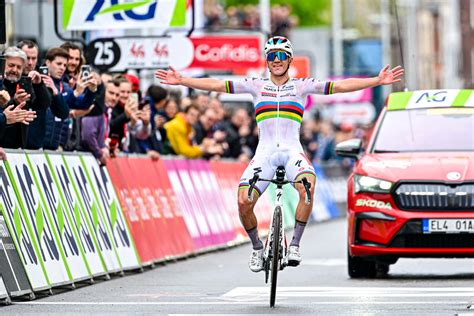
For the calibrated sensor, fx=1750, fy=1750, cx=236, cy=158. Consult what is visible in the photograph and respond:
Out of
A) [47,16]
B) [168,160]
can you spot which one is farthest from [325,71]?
[168,160]

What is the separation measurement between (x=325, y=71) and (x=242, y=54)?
38.8 metres

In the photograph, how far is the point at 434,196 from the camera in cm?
1664

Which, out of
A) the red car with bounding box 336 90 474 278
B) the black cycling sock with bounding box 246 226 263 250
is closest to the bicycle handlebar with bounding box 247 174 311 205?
the black cycling sock with bounding box 246 226 263 250

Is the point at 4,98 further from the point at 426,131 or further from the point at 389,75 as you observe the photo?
the point at 426,131

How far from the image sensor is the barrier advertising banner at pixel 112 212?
17.6 meters

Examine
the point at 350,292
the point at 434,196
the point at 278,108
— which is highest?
the point at 278,108

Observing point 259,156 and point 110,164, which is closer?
point 259,156

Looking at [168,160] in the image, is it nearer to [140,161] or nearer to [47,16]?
[140,161]

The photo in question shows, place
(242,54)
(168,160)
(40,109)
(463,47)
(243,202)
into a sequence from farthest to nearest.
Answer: (463,47), (242,54), (168,160), (40,109), (243,202)

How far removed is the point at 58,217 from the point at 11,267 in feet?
6.15

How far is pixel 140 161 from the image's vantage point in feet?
65.4

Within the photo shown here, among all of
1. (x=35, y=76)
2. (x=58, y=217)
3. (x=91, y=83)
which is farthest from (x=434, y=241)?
(x=35, y=76)

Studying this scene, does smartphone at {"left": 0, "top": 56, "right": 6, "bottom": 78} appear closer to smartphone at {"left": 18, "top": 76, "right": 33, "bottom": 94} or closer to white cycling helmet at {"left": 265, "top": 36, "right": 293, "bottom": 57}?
smartphone at {"left": 18, "top": 76, "right": 33, "bottom": 94}

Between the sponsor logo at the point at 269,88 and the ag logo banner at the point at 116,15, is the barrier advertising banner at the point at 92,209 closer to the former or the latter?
the sponsor logo at the point at 269,88
